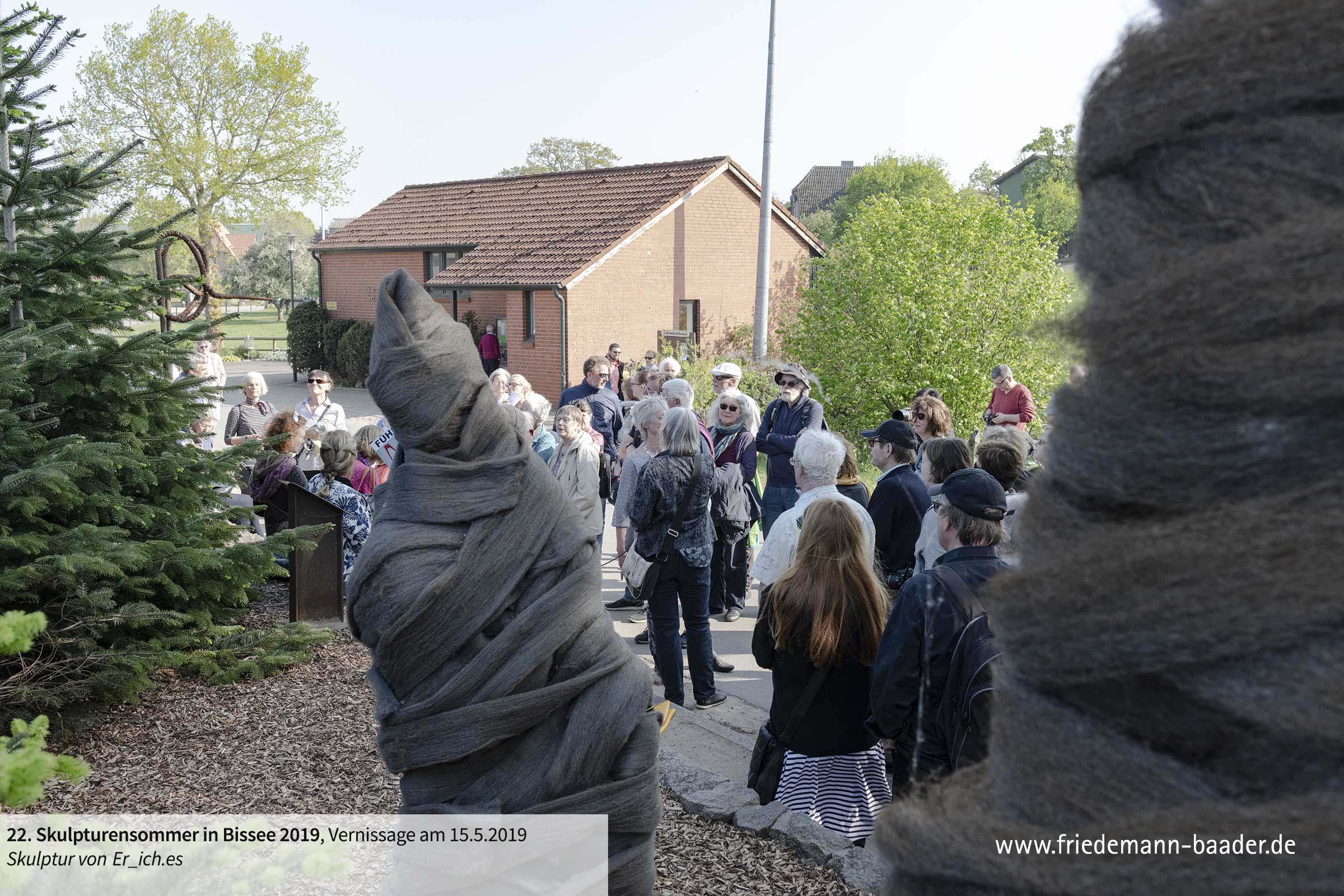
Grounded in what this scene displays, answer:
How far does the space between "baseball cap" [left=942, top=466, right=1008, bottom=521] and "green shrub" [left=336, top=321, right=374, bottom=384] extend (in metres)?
28.2

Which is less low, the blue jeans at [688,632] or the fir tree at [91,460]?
the fir tree at [91,460]

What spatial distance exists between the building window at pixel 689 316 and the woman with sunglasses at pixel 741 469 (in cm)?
1875

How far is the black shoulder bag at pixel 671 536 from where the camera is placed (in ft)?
21.4

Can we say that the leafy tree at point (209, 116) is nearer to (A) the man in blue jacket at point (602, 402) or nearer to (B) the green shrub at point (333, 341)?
(B) the green shrub at point (333, 341)

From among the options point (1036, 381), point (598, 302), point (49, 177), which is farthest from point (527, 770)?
point (598, 302)

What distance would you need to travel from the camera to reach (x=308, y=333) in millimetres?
33688

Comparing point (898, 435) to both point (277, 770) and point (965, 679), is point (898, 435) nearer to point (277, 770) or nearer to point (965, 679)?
point (965, 679)

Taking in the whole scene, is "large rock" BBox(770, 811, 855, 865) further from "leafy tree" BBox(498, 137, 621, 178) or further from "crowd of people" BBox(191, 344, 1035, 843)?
"leafy tree" BBox(498, 137, 621, 178)

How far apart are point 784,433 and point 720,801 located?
4610 mm

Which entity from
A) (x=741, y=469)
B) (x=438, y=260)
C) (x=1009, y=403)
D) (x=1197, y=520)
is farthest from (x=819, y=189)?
(x=1197, y=520)

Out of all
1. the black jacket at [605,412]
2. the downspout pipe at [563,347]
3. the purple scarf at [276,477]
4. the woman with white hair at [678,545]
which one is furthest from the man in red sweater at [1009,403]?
the downspout pipe at [563,347]

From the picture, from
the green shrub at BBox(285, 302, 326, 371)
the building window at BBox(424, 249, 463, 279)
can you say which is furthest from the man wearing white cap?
the green shrub at BBox(285, 302, 326, 371)

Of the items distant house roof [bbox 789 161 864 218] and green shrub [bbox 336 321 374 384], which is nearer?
green shrub [bbox 336 321 374 384]

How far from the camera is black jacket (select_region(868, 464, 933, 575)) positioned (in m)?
6.18
